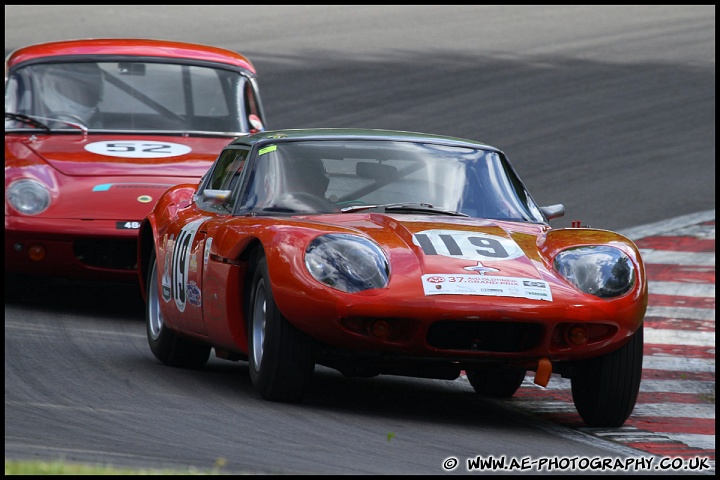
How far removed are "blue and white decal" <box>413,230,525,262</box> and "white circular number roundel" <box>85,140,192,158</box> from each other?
12.2 feet

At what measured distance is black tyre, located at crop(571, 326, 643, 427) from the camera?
233 inches

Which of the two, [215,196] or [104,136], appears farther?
[104,136]

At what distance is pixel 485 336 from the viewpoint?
5.76m

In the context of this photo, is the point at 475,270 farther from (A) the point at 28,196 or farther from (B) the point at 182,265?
(A) the point at 28,196

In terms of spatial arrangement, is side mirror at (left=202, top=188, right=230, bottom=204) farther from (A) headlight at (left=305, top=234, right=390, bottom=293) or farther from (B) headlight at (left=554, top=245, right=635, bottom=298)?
(B) headlight at (left=554, top=245, right=635, bottom=298)

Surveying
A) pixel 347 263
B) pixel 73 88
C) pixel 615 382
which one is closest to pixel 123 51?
pixel 73 88

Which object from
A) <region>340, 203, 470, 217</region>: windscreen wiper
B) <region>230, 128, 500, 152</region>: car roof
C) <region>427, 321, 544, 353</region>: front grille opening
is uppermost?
<region>230, 128, 500, 152</region>: car roof

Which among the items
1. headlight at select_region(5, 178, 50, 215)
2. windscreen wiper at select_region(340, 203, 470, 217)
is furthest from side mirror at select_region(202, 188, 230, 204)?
headlight at select_region(5, 178, 50, 215)

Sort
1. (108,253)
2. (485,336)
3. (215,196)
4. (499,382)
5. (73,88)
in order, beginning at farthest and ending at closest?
(73,88) → (108,253) → (499,382) → (215,196) → (485,336)

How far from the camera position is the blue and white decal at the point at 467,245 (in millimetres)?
5812

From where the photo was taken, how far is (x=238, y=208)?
6.66m

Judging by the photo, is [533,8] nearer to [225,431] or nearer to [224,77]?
[224,77]

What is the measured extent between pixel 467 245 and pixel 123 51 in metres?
5.09

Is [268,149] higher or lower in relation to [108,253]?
higher
